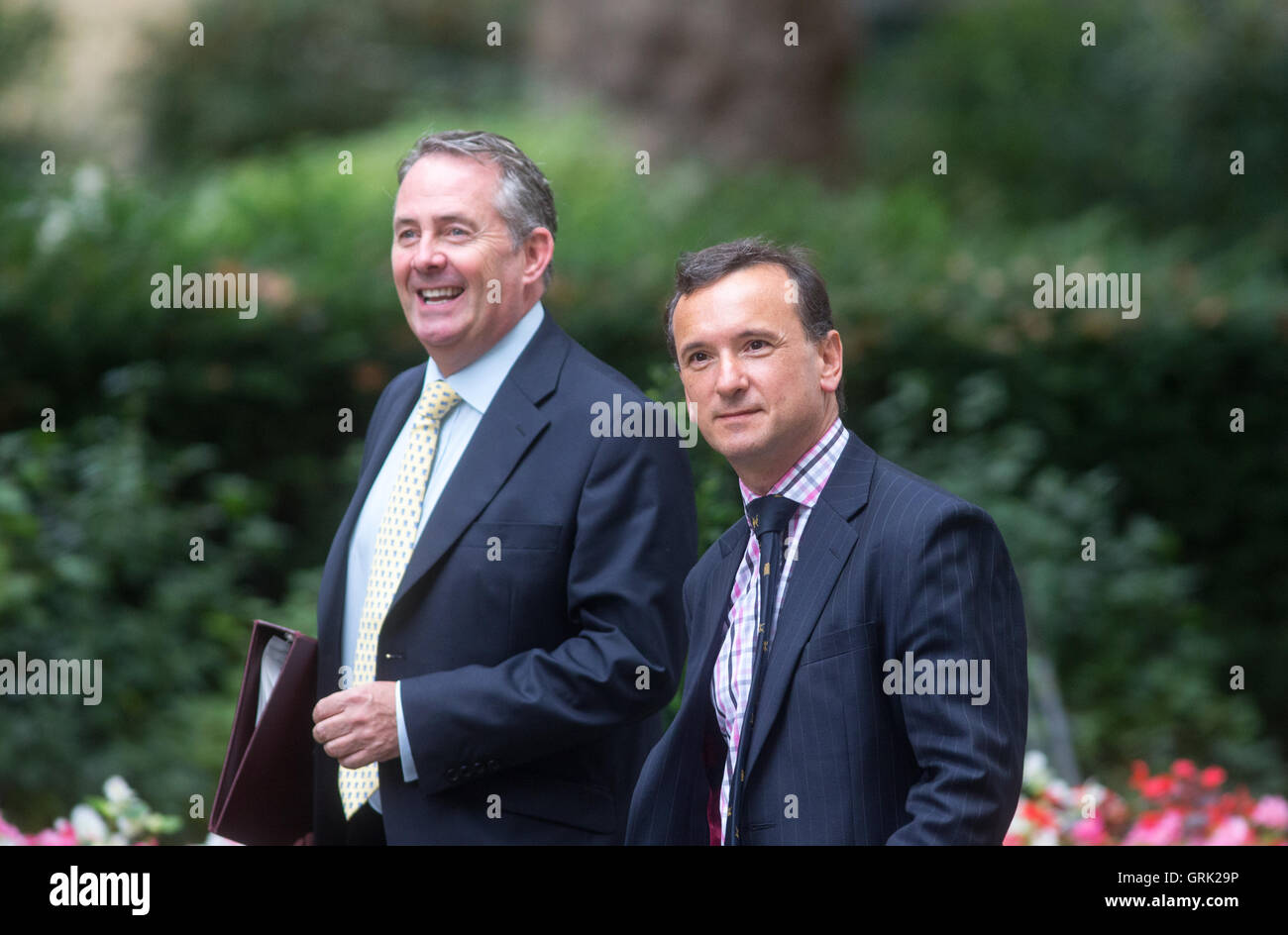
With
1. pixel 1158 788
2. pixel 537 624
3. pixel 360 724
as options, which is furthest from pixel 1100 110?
pixel 360 724

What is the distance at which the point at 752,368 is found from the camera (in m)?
2.35

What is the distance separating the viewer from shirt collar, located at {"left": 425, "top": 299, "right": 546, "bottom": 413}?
2771 mm

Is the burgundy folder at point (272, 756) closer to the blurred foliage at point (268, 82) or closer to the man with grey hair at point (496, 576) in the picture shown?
the man with grey hair at point (496, 576)

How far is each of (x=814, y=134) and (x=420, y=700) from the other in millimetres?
8557

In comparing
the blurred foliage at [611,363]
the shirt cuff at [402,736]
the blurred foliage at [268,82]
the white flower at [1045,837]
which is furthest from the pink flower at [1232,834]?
the blurred foliage at [268,82]

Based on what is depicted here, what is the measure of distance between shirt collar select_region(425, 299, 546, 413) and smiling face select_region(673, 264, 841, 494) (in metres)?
0.47

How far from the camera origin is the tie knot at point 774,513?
2439mm

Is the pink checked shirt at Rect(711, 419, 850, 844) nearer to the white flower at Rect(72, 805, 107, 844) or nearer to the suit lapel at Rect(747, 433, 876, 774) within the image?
the suit lapel at Rect(747, 433, 876, 774)

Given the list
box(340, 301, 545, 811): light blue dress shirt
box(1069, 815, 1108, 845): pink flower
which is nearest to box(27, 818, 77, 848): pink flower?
box(340, 301, 545, 811): light blue dress shirt

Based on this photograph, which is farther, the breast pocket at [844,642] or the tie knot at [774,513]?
the tie knot at [774,513]

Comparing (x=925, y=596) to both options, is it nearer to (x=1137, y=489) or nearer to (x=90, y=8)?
(x=1137, y=489)

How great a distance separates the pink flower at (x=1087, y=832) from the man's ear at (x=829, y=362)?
7.62 ft
